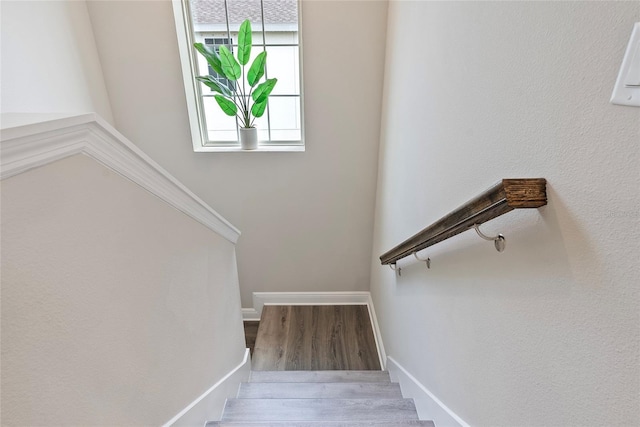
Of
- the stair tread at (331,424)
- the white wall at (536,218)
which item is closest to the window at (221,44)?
the white wall at (536,218)

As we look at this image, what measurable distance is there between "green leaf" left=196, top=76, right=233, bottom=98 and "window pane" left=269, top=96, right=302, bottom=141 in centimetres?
42

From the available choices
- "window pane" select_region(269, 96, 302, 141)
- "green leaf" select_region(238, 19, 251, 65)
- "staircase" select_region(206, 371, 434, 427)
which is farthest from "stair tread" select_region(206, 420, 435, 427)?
"green leaf" select_region(238, 19, 251, 65)

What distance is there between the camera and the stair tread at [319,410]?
5.49ft

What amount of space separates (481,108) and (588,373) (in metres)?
0.71

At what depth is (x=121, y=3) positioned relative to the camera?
2256mm

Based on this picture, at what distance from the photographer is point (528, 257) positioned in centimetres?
73

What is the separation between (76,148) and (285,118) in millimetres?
2279

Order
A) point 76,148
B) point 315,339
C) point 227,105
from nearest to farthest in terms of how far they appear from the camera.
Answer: point 76,148, point 227,105, point 315,339

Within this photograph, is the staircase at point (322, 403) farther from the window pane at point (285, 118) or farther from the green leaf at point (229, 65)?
the green leaf at point (229, 65)

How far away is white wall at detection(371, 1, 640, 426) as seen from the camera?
0.51 metres

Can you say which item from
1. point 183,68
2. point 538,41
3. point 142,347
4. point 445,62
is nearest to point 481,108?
point 538,41

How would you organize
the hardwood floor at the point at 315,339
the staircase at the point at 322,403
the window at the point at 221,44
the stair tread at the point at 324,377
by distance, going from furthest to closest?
the hardwood floor at the point at 315,339
the window at the point at 221,44
the stair tread at the point at 324,377
the staircase at the point at 322,403

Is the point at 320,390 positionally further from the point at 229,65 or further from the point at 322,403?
the point at 229,65

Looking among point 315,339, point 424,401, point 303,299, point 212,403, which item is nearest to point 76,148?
point 212,403
